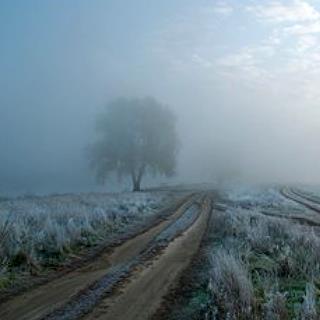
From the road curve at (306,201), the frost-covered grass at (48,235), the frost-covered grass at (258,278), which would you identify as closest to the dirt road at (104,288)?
the frost-covered grass at (258,278)

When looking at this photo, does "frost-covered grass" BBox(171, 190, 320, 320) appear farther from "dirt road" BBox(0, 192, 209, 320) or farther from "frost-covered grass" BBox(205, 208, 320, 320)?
"dirt road" BBox(0, 192, 209, 320)

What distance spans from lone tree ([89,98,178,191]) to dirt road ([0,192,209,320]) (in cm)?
5447

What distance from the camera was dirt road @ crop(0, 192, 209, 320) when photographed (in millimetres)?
9727

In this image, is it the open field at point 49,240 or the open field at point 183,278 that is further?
the open field at point 49,240

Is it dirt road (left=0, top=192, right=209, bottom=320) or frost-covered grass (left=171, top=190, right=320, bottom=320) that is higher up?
frost-covered grass (left=171, top=190, right=320, bottom=320)

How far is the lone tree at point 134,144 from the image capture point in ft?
239

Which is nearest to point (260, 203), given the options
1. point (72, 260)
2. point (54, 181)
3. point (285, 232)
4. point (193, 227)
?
point (193, 227)

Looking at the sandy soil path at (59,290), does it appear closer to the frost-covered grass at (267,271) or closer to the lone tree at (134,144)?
the frost-covered grass at (267,271)

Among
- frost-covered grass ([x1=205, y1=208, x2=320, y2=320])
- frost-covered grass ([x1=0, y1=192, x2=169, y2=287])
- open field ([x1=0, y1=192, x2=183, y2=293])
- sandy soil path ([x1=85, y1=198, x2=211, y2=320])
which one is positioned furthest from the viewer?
frost-covered grass ([x1=0, y1=192, x2=169, y2=287])

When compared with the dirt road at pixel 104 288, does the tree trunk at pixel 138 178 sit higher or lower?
higher

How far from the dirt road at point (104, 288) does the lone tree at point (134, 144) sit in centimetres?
5447

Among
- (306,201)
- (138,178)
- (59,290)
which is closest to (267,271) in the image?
(59,290)

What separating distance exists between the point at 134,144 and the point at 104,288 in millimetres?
61955

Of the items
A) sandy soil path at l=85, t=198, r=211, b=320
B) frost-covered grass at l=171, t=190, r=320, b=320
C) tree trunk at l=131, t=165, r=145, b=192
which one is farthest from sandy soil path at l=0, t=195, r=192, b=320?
tree trunk at l=131, t=165, r=145, b=192
